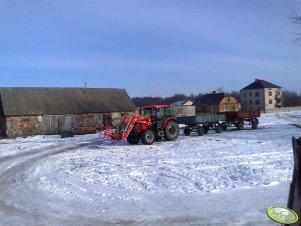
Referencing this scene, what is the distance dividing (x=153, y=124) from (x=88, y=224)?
57.9ft

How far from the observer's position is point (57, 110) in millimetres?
47062

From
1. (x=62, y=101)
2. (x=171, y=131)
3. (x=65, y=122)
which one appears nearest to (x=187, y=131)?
(x=171, y=131)

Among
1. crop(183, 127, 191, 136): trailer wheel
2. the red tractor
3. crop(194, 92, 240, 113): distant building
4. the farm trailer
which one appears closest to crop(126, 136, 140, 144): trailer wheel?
the red tractor

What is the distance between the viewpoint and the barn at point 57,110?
43.6m

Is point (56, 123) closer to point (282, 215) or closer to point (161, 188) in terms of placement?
point (161, 188)

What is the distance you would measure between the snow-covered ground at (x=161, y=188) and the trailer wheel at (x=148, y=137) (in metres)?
6.44

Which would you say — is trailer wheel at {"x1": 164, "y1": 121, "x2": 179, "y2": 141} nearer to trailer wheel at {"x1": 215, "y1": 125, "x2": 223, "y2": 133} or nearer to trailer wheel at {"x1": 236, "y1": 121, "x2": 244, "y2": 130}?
trailer wheel at {"x1": 215, "y1": 125, "x2": 223, "y2": 133}

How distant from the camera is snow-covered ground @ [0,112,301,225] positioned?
336 inches

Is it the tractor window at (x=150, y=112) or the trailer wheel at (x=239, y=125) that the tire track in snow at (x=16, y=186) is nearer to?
the tractor window at (x=150, y=112)

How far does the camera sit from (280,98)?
12081cm

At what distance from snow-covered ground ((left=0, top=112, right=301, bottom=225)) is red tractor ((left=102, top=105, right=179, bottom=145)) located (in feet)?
21.2

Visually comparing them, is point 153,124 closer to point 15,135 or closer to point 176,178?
point 176,178

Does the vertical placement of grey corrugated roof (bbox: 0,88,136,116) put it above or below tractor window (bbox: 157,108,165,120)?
above

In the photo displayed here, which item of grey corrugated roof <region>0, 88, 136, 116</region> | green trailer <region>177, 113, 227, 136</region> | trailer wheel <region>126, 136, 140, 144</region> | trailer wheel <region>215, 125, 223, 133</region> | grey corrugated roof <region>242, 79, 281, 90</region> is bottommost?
trailer wheel <region>126, 136, 140, 144</region>
